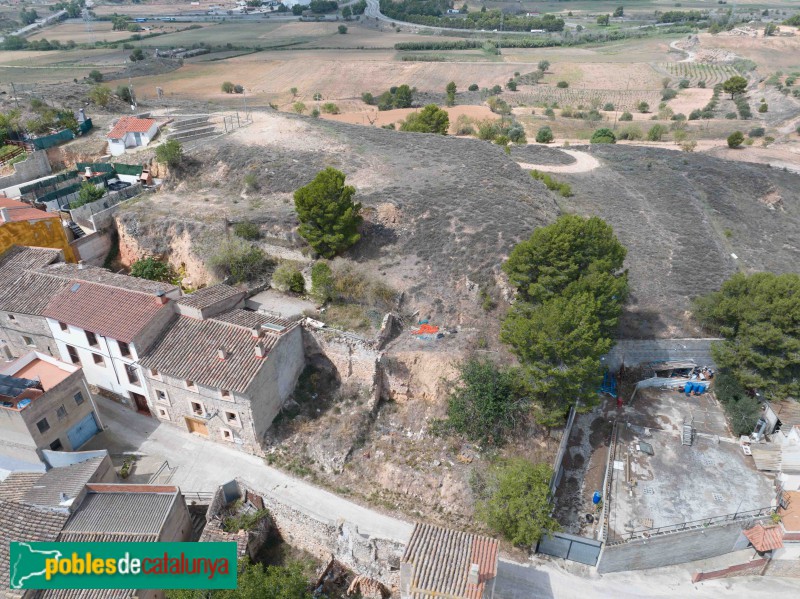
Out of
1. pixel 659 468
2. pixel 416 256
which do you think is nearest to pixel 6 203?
pixel 416 256

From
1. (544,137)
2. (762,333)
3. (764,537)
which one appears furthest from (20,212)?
(544,137)

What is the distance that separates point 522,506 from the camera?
25656 mm

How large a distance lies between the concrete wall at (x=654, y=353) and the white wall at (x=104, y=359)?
1225 inches

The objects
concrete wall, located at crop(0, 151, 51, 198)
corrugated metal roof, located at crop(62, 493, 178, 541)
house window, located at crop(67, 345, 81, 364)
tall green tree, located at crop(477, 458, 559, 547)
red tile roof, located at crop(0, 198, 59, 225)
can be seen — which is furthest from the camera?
concrete wall, located at crop(0, 151, 51, 198)

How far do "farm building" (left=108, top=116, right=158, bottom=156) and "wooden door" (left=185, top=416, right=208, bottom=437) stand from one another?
3396 cm

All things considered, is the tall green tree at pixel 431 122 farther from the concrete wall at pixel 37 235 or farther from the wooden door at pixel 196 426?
the wooden door at pixel 196 426

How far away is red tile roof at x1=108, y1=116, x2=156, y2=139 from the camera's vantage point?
174 feet

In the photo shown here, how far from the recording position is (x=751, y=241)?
5284 centimetres

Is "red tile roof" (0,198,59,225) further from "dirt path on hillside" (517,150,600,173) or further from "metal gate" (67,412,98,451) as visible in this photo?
"dirt path on hillside" (517,150,600,173)

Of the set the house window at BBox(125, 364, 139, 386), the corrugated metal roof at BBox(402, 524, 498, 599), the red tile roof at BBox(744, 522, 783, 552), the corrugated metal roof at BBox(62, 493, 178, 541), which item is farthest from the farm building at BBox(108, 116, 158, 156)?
the red tile roof at BBox(744, 522, 783, 552)

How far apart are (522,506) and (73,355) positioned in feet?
94.5

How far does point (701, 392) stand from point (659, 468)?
847 cm

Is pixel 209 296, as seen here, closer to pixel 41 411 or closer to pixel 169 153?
pixel 41 411

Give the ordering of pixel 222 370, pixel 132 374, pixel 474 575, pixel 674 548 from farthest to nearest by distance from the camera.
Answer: pixel 132 374 < pixel 222 370 < pixel 674 548 < pixel 474 575
